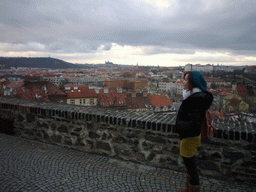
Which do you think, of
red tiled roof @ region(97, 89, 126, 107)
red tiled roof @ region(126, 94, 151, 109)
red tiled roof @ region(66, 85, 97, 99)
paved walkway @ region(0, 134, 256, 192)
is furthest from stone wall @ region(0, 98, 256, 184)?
red tiled roof @ region(66, 85, 97, 99)

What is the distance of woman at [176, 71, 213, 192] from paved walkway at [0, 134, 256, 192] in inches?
31.8

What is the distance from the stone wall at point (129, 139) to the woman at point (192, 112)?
87 cm

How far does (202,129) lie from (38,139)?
3535 mm

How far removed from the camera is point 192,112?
212cm

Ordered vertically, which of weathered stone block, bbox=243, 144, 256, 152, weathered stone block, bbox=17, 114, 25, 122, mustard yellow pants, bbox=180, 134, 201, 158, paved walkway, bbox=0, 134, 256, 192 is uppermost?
mustard yellow pants, bbox=180, 134, 201, 158

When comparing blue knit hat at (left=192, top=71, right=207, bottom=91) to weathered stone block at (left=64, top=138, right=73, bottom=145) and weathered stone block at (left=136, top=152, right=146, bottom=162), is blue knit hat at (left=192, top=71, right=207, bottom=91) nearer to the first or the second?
weathered stone block at (left=136, top=152, right=146, bottom=162)

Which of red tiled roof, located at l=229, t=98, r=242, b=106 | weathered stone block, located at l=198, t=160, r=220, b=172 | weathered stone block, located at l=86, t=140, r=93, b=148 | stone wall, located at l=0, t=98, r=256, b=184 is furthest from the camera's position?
red tiled roof, located at l=229, t=98, r=242, b=106

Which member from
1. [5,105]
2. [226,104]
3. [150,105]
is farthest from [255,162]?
[150,105]

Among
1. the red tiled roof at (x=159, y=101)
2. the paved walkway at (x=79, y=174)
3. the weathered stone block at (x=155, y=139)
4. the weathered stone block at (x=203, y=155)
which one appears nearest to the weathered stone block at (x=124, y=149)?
the paved walkway at (x=79, y=174)

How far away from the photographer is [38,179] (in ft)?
9.58

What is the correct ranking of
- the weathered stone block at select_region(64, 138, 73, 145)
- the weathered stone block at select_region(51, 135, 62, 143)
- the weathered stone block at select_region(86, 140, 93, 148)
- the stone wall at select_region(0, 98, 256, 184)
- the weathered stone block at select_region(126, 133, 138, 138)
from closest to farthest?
the stone wall at select_region(0, 98, 256, 184), the weathered stone block at select_region(126, 133, 138, 138), the weathered stone block at select_region(86, 140, 93, 148), the weathered stone block at select_region(64, 138, 73, 145), the weathered stone block at select_region(51, 135, 62, 143)

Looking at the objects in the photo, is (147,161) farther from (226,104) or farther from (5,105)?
(226,104)

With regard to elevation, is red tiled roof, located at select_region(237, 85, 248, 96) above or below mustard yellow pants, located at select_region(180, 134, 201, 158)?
below

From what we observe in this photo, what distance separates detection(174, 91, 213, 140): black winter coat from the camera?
2104 mm
